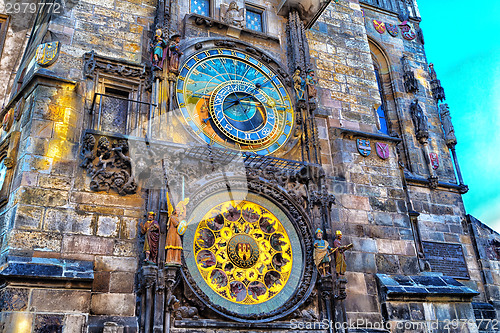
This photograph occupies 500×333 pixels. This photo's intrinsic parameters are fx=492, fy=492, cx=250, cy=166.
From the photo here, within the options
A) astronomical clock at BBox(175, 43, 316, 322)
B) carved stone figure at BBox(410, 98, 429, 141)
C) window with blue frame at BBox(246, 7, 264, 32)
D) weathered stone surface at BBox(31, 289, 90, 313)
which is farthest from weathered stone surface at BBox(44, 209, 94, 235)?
carved stone figure at BBox(410, 98, 429, 141)

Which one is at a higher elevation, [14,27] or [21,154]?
[14,27]

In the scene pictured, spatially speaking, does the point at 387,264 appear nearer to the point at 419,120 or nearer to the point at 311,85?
the point at 311,85

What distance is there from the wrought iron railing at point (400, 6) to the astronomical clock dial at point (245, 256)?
10.2 meters

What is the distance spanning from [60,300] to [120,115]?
144 inches

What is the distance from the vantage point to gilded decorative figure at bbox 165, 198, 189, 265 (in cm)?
790

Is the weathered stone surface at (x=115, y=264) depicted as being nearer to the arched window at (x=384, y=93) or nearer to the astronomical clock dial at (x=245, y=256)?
the astronomical clock dial at (x=245, y=256)

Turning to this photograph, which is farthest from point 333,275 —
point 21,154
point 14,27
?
point 14,27

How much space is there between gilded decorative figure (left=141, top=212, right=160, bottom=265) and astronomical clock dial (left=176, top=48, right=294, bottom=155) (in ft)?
7.18

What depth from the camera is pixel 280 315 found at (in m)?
8.52

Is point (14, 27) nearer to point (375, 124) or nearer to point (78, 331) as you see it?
point (78, 331)

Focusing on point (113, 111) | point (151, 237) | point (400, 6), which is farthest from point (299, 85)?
point (400, 6)

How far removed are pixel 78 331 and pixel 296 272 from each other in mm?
3964

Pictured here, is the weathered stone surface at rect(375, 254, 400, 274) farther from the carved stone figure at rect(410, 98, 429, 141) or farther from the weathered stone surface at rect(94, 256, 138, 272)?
the carved stone figure at rect(410, 98, 429, 141)

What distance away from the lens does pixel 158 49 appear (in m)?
9.52
